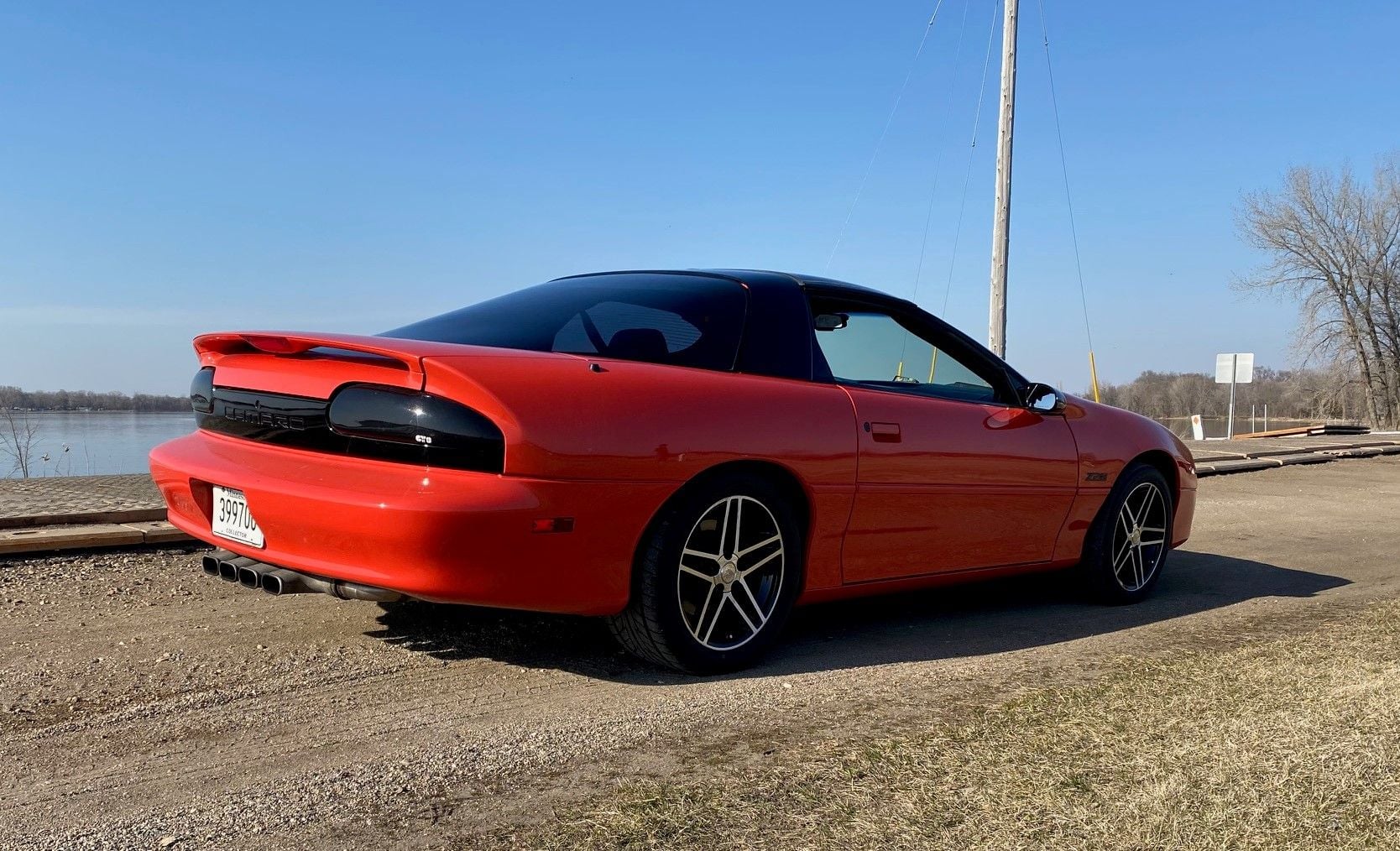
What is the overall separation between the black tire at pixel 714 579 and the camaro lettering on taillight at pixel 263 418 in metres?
1.07

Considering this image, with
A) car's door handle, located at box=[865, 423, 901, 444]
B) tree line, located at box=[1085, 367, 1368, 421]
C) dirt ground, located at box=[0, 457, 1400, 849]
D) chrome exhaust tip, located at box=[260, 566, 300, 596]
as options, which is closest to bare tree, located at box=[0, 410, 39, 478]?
dirt ground, located at box=[0, 457, 1400, 849]

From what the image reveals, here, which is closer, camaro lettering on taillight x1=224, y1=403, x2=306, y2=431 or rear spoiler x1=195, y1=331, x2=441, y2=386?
rear spoiler x1=195, y1=331, x2=441, y2=386

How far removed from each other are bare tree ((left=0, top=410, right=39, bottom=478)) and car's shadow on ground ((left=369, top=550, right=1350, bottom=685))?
840 centimetres

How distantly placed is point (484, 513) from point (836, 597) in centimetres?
151

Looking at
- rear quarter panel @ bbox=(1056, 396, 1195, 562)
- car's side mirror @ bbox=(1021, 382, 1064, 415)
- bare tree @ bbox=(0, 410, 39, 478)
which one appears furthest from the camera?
bare tree @ bbox=(0, 410, 39, 478)

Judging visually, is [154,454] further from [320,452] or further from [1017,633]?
[1017,633]

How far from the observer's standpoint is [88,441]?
8.52 m

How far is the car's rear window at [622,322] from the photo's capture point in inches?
141

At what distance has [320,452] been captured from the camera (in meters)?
3.14

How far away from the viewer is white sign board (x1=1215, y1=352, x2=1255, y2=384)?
90.2 feet

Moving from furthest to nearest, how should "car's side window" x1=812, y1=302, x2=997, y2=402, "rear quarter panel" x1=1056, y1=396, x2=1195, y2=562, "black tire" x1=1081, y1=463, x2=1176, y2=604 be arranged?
"black tire" x1=1081, y1=463, x2=1176, y2=604 < "rear quarter panel" x1=1056, y1=396, x2=1195, y2=562 < "car's side window" x1=812, y1=302, x2=997, y2=402

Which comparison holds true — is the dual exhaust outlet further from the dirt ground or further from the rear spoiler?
the rear spoiler

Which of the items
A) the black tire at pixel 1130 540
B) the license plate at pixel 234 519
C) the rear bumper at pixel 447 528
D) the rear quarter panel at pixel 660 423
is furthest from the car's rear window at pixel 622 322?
the black tire at pixel 1130 540

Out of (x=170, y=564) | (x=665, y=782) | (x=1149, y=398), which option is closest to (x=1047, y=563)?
(x=665, y=782)
